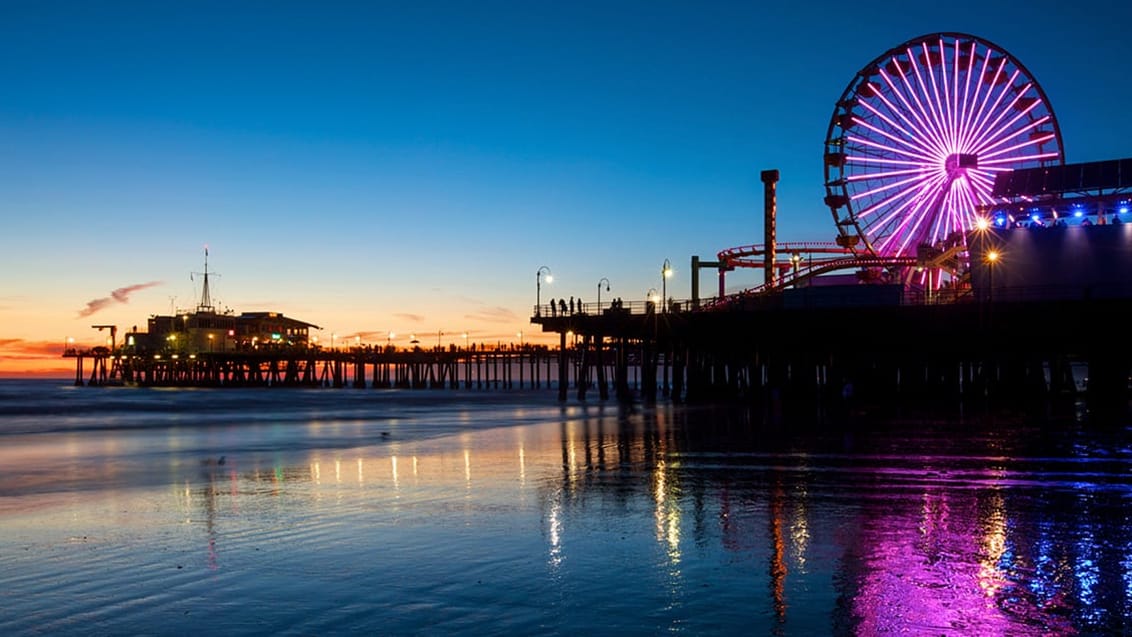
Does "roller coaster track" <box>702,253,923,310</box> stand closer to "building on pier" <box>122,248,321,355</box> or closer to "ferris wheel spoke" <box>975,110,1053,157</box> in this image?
"ferris wheel spoke" <box>975,110,1053,157</box>

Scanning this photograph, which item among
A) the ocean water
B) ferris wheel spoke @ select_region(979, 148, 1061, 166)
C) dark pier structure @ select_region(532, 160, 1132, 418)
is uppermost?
ferris wheel spoke @ select_region(979, 148, 1061, 166)

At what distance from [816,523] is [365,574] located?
21.6 ft

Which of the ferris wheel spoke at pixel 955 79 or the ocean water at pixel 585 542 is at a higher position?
the ferris wheel spoke at pixel 955 79

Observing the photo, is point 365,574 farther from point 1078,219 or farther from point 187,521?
point 1078,219

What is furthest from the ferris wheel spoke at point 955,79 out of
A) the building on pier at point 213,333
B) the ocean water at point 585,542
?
the building on pier at point 213,333

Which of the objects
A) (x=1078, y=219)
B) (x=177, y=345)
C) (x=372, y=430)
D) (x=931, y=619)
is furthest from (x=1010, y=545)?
(x=177, y=345)

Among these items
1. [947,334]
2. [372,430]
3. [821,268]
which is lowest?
[372,430]

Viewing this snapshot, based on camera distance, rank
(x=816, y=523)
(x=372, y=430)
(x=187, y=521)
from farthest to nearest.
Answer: (x=372, y=430), (x=187, y=521), (x=816, y=523)

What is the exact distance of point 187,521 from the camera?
51.9ft

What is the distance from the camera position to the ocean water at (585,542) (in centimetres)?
978

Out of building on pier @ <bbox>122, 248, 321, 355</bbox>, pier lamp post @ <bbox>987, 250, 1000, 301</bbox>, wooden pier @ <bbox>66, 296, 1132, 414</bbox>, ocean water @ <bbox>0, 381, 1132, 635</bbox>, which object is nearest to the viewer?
ocean water @ <bbox>0, 381, 1132, 635</bbox>

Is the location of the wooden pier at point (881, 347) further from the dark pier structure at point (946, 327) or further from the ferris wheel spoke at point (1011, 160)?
the ferris wheel spoke at point (1011, 160)

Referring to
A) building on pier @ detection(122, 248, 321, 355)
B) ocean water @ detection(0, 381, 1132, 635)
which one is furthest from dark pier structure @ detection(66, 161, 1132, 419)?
building on pier @ detection(122, 248, 321, 355)

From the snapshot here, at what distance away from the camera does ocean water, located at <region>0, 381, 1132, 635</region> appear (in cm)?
978
